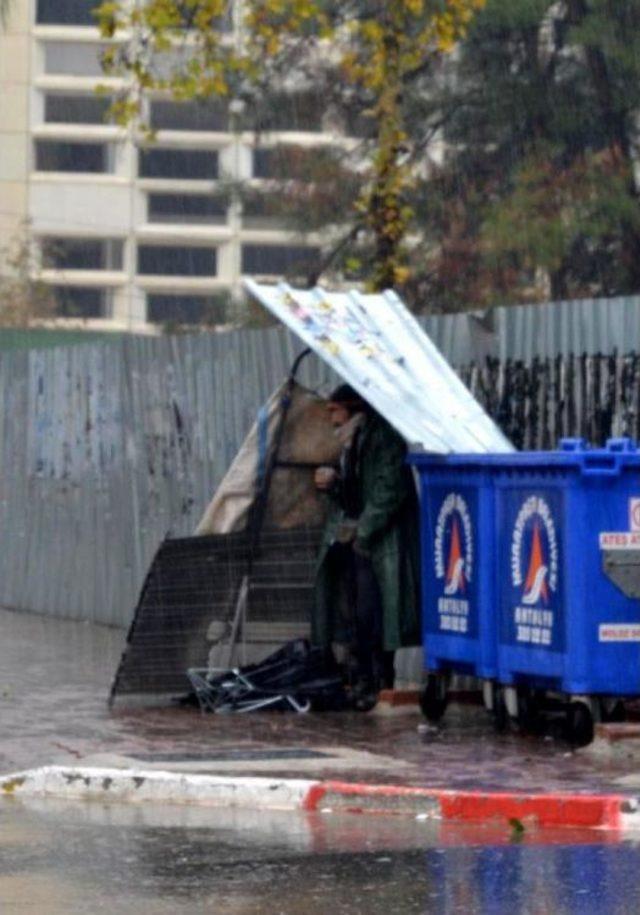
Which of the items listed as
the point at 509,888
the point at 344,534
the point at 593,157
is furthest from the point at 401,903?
the point at 593,157

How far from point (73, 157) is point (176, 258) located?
5798 mm

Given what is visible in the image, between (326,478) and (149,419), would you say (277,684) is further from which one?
(149,419)

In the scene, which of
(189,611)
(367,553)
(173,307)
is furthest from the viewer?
(173,307)

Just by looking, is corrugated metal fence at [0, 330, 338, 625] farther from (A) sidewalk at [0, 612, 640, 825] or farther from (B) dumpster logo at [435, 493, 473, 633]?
(B) dumpster logo at [435, 493, 473, 633]

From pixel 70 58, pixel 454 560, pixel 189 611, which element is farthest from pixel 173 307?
pixel 454 560

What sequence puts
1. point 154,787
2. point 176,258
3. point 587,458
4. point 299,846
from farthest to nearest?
point 176,258
point 587,458
point 154,787
point 299,846

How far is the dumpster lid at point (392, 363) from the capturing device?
12.6 m

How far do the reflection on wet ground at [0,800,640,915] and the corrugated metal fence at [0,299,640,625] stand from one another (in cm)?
398

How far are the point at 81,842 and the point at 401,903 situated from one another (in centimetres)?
179

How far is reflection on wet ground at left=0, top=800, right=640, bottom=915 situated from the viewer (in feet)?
25.8

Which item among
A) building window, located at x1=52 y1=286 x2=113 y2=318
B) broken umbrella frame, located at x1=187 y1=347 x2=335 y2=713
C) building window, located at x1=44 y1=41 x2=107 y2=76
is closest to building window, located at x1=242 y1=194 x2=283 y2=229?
broken umbrella frame, located at x1=187 y1=347 x2=335 y2=713

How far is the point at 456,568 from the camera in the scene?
12516mm

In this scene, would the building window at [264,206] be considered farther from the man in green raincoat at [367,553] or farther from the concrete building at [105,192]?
the concrete building at [105,192]

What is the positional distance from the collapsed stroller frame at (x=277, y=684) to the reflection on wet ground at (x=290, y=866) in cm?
302
